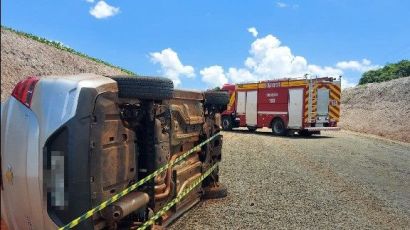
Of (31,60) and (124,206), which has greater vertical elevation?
(31,60)

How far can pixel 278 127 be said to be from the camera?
2436 cm

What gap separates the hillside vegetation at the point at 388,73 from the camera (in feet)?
201

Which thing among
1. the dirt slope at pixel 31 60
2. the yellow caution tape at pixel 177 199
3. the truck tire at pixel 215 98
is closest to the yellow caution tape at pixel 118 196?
the yellow caution tape at pixel 177 199

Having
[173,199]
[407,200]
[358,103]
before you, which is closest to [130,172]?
[173,199]

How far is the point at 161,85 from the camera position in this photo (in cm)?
488

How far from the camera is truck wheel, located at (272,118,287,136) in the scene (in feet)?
78.8

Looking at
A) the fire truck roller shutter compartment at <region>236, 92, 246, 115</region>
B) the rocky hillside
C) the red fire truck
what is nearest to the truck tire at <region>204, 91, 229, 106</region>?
the red fire truck

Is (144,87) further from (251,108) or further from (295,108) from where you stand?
(251,108)

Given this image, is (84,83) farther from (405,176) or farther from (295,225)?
(405,176)

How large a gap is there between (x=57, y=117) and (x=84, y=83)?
38 cm

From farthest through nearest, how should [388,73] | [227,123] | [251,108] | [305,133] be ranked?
1. [388,73]
2. [227,123]
3. [251,108]
4. [305,133]

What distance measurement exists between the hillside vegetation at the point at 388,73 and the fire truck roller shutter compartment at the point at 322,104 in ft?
135

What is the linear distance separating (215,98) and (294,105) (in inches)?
632

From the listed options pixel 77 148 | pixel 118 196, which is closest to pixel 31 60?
pixel 118 196
